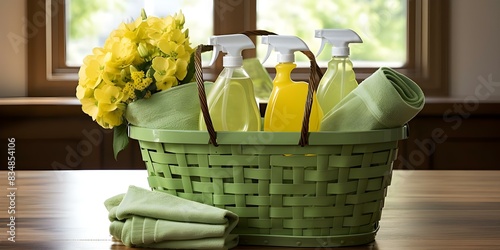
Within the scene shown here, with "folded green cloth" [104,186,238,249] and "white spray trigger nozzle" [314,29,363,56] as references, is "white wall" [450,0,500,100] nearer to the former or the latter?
"white spray trigger nozzle" [314,29,363,56]

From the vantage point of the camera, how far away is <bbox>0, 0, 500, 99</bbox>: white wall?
2.99 meters

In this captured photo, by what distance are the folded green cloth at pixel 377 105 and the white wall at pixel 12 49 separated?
2.23 metres

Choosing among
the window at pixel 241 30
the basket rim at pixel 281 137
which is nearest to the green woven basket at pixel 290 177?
the basket rim at pixel 281 137

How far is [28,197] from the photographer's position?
51.1 inches

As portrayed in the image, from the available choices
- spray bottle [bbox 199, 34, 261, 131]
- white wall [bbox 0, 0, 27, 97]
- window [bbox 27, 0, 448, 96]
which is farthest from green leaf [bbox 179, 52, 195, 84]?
white wall [bbox 0, 0, 27, 97]

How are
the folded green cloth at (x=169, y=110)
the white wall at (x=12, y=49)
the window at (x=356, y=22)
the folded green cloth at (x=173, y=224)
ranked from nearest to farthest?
1. the folded green cloth at (x=173, y=224)
2. the folded green cloth at (x=169, y=110)
3. the white wall at (x=12, y=49)
4. the window at (x=356, y=22)

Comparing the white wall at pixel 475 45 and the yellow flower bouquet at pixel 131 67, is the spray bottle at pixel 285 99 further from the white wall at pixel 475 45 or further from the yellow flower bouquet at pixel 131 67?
the white wall at pixel 475 45

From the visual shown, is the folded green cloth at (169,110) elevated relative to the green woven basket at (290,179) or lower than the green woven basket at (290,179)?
elevated

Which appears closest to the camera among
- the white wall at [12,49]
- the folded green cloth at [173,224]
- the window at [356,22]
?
the folded green cloth at [173,224]

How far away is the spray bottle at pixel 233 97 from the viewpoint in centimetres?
95

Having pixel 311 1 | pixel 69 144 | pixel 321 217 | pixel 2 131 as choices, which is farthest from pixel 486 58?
pixel 321 217

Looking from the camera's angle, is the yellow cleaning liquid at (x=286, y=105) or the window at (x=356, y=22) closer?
the yellow cleaning liquid at (x=286, y=105)

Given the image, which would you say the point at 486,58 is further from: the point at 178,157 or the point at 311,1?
the point at 178,157

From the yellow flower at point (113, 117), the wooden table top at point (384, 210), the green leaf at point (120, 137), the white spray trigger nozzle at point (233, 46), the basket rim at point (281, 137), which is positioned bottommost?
the wooden table top at point (384, 210)
